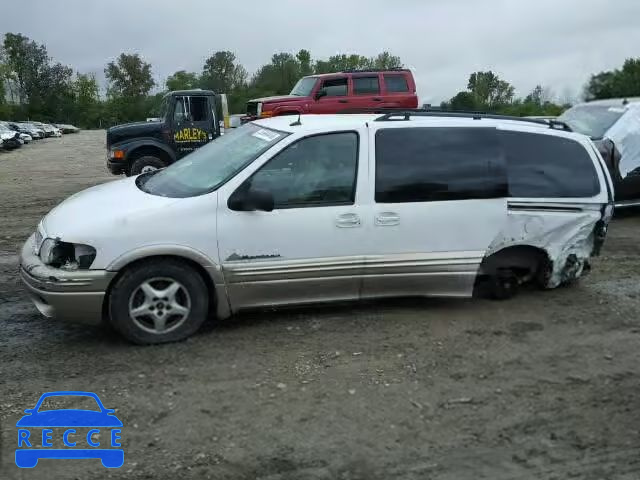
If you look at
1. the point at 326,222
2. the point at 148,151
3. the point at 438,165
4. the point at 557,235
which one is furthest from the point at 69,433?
the point at 148,151

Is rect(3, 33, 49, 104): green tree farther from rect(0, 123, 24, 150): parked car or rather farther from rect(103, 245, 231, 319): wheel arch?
rect(103, 245, 231, 319): wheel arch

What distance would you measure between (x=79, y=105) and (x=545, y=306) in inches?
3662

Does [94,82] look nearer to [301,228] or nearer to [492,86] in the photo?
[492,86]

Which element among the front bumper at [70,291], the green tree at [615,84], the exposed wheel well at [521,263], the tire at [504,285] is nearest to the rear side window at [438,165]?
the exposed wheel well at [521,263]

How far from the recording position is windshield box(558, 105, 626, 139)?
9445mm

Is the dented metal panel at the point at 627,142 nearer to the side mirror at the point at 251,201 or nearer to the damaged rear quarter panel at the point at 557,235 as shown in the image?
the damaged rear quarter panel at the point at 557,235

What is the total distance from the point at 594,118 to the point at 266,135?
6535 mm

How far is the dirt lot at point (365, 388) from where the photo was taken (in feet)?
10.8

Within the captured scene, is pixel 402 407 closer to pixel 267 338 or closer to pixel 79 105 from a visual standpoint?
pixel 267 338

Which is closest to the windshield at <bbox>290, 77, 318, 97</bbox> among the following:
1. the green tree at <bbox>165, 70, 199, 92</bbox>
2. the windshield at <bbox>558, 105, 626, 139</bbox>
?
the windshield at <bbox>558, 105, 626, 139</bbox>

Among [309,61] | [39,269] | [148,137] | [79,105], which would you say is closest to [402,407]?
[39,269]

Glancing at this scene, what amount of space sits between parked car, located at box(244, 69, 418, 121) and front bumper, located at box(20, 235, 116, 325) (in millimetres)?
12341

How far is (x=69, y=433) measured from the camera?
3.52 metres

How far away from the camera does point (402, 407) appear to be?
3.81 metres
